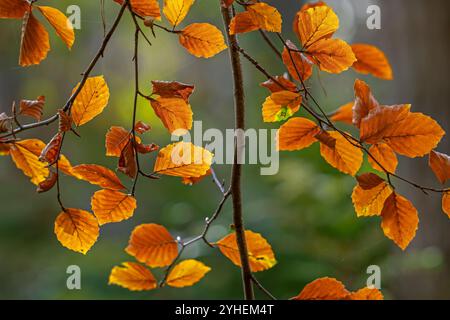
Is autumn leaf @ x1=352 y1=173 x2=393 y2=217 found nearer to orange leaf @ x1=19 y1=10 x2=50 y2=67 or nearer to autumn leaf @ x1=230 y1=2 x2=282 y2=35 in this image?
autumn leaf @ x1=230 y1=2 x2=282 y2=35

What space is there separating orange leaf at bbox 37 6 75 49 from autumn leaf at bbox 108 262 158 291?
0.64ft

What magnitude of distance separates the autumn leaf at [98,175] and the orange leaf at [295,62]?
0.15 meters

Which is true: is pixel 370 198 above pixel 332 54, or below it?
below

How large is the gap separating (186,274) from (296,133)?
0.56ft

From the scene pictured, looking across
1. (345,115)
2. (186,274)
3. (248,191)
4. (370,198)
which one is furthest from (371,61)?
(248,191)

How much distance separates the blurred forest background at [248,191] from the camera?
1.15 m

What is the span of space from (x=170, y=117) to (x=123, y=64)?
1708 mm

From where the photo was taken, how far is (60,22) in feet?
1.19

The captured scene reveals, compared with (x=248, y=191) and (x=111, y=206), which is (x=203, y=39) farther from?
(x=248, y=191)

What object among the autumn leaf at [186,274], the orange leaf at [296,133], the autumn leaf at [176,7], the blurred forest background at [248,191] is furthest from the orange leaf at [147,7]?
the blurred forest background at [248,191]

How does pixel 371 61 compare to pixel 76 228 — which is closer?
pixel 76 228

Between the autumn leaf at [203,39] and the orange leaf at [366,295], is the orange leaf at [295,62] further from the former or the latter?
the orange leaf at [366,295]

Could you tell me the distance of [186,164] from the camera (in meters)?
0.36

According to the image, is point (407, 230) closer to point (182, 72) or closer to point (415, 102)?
point (415, 102)
